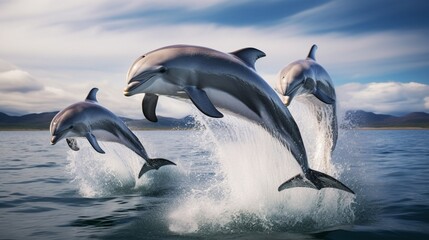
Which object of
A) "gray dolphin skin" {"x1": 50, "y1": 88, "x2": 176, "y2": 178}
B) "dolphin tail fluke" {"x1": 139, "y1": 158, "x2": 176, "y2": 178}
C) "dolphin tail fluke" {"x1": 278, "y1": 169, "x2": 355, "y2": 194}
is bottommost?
"dolphin tail fluke" {"x1": 139, "y1": 158, "x2": 176, "y2": 178}

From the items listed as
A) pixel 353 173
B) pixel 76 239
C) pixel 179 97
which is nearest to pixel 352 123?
pixel 353 173

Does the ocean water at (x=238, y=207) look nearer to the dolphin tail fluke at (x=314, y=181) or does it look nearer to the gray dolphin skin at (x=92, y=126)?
the dolphin tail fluke at (x=314, y=181)

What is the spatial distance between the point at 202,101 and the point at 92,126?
7153 millimetres

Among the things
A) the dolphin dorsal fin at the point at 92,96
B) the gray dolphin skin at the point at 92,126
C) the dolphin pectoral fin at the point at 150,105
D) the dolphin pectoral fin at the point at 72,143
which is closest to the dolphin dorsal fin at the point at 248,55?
the dolphin pectoral fin at the point at 150,105

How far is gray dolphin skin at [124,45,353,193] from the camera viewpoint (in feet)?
20.4

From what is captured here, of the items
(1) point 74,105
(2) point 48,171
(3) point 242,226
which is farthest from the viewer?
(2) point 48,171

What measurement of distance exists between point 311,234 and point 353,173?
9360 millimetres

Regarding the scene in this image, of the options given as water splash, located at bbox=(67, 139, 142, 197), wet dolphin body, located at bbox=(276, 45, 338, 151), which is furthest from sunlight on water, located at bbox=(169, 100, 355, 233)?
water splash, located at bbox=(67, 139, 142, 197)

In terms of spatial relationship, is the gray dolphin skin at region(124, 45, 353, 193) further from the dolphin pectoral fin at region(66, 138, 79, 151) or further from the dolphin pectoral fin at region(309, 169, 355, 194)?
the dolphin pectoral fin at region(66, 138, 79, 151)

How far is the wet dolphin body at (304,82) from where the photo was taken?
27.0 feet

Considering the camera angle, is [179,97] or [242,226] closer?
[179,97]

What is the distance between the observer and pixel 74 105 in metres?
12.5

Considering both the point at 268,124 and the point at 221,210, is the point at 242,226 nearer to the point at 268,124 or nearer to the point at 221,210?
the point at 221,210

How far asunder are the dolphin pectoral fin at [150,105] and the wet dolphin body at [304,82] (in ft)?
8.60
